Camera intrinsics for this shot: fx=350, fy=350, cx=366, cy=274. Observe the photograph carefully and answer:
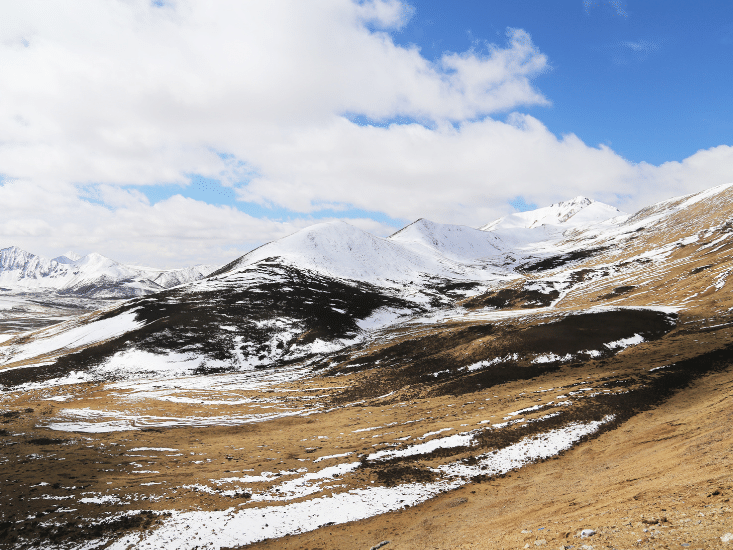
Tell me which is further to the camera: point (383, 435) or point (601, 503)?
point (383, 435)

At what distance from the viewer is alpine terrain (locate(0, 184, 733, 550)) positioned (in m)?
16.0

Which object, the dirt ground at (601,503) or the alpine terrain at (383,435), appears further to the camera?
the alpine terrain at (383,435)

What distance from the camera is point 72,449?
25656 millimetres

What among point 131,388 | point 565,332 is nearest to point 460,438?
point 565,332

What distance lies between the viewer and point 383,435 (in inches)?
1176

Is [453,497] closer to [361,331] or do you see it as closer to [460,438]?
[460,438]

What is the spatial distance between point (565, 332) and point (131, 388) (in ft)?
220

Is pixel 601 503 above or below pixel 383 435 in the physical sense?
above

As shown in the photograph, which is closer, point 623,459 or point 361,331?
point 623,459

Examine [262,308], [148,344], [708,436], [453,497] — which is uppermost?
[262,308]

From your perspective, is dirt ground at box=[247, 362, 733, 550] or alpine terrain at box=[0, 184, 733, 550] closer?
dirt ground at box=[247, 362, 733, 550]

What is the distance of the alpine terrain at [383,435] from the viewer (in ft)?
52.6

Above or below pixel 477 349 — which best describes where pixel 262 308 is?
above

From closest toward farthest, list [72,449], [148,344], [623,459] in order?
[623,459] < [72,449] < [148,344]
